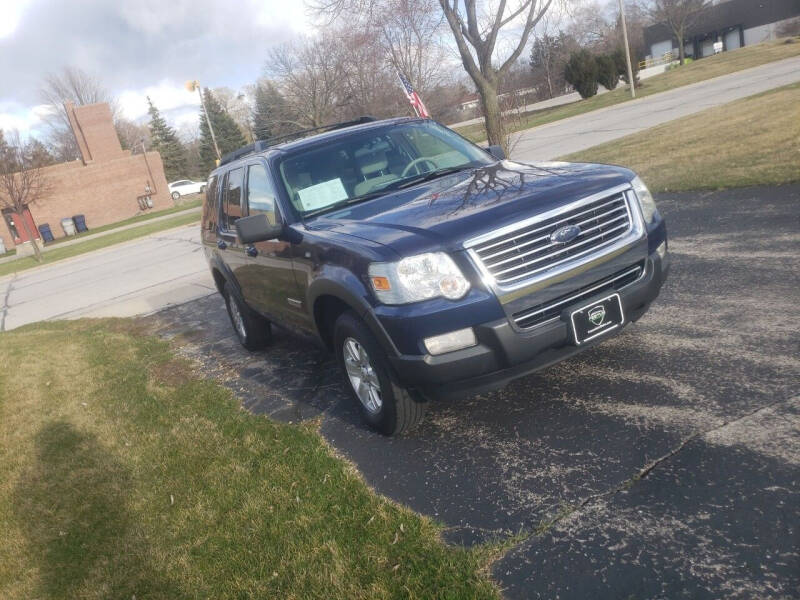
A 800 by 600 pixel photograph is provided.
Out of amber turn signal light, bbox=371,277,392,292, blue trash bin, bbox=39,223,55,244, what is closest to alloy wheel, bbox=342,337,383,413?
amber turn signal light, bbox=371,277,392,292

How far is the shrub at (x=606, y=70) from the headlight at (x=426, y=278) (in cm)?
4346

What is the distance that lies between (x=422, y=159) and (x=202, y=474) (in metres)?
2.80

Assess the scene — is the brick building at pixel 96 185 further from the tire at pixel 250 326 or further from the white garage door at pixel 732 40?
the white garage door at pixel 732 40

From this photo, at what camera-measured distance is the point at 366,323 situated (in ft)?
12.2

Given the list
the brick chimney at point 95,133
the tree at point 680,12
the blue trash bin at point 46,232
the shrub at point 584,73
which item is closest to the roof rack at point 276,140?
the shrub at point 584,73

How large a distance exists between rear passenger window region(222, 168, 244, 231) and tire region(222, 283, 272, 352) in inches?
30.3

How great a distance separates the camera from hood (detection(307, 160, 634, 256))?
11.6 ft

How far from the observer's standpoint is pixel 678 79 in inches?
1529

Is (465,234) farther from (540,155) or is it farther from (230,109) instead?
(230,109)

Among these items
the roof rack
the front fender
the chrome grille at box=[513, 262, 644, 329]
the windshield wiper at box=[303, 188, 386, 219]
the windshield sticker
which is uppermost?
the roof rack

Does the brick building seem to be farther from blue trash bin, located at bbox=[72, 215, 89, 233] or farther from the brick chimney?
blue trash bin, located at bbox=[72, 215, 89, 233]

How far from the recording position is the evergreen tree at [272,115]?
33709mm

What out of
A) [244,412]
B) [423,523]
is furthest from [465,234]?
[244,412]

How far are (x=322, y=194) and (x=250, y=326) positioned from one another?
93.1 inches
